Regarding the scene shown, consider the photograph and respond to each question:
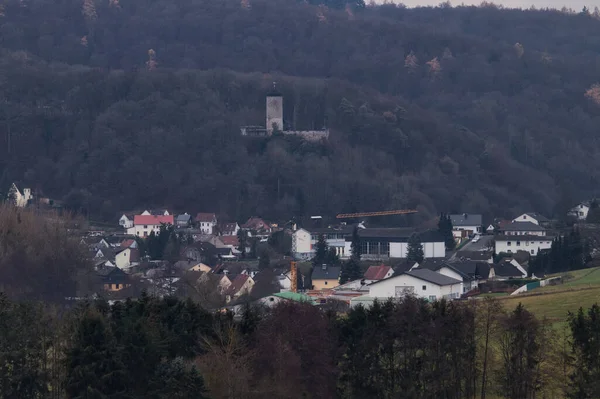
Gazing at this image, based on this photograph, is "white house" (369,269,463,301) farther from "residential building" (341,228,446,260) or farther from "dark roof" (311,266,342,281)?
"residential building" (341,228,446,260)

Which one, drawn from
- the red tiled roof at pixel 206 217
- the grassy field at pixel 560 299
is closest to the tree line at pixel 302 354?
the grassy field at pixel 560 299

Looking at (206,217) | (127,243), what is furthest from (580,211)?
(127,243)

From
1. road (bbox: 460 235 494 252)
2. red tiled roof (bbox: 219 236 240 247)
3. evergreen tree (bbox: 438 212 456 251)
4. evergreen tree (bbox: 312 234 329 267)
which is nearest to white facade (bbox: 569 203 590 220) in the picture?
road (bbox: 460 235 494 252)

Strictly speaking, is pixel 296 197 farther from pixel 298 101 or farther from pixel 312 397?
pixel 312 397

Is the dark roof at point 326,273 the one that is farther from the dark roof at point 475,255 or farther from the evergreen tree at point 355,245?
the evergreen tree at point 355,245

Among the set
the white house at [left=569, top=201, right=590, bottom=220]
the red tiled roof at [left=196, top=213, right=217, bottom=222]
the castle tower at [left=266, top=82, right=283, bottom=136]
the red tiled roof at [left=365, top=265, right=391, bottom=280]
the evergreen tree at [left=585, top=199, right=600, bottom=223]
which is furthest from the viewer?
the castle tower at [left=266, top=82, right=283, bottom=136]

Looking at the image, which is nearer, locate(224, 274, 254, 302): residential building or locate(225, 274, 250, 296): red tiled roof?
locate(224, 274, 254, 302): residential building
